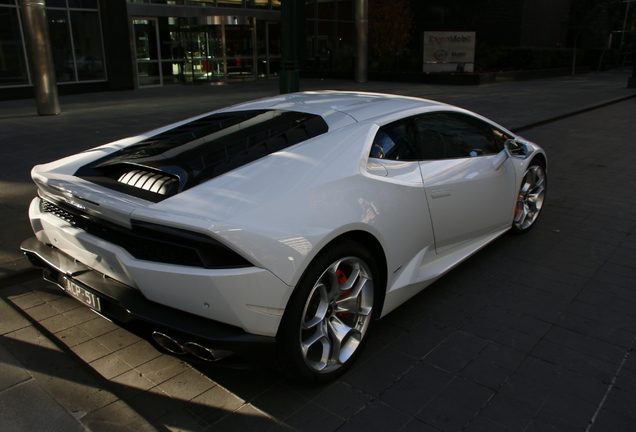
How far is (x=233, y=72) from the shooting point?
2397 centimetres

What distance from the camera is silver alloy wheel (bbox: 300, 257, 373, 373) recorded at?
281 centimetres

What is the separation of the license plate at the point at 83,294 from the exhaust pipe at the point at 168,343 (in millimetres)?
453

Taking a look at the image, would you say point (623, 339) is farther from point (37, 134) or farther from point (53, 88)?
point (53, 88)

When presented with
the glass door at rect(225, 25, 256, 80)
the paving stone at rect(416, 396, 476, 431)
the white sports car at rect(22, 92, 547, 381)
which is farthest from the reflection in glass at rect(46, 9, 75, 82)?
the paving stone at rect(416, 396, 476, 431)

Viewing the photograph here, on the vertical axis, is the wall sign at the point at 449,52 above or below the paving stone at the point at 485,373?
above

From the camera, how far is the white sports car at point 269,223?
8.09 ft

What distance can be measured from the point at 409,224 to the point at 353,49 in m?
25.3

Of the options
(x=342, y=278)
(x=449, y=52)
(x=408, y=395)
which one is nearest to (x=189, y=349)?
(x=342, y=278)

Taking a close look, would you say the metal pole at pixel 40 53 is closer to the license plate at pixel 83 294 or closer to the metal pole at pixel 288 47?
the metal pole at pixel 288 47

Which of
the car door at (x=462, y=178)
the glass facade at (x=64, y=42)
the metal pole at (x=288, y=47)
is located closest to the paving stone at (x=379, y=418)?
the car door at (x=462, y=178)

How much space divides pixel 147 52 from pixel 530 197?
1907cm

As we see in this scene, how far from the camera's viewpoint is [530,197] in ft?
17.5

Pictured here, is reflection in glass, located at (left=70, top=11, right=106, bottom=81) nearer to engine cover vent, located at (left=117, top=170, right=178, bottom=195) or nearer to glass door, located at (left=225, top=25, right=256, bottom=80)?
glass door, located at (left=225, top=25, right=256, bottom=80)

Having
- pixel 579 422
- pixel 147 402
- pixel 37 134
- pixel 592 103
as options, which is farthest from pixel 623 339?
pixel 592 103
